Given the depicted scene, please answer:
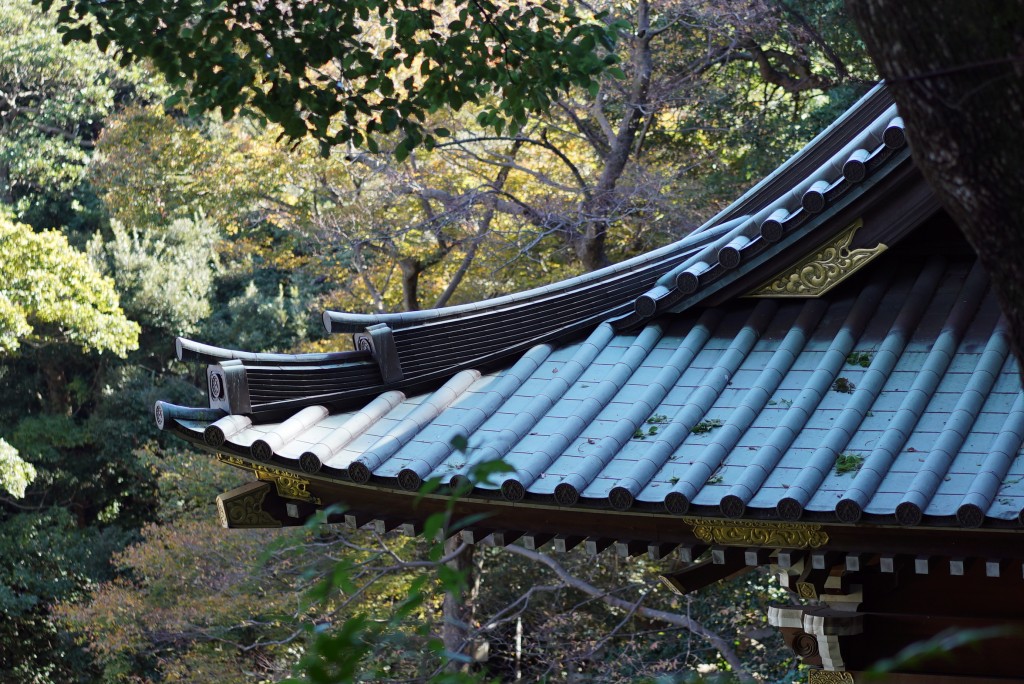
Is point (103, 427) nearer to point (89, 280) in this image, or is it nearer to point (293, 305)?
point (293, 305)

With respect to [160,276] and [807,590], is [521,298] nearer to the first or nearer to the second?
[807,590]

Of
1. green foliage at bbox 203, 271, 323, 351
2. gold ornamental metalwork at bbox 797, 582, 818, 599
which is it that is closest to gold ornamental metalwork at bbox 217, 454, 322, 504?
gold ornamental metalwork at bbox 797, 582, 818, 599

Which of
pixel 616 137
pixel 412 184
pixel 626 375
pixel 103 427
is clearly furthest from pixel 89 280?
pixel 626 375

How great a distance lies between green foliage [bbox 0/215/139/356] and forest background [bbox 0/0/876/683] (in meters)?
0.03

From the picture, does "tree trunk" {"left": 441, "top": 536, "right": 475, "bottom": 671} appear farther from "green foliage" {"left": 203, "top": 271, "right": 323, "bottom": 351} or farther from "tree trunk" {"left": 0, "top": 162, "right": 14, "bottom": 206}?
"tree trunk" {"left": 0, "top": 162, "right": 14, "bottom": 206}

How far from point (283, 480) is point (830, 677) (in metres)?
1.74

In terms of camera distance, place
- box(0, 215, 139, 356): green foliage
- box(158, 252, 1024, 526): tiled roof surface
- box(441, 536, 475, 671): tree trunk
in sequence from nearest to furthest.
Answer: box(158, 252, 1024, 526): tiled roof surface → box(441, 536, 475, 671): tree trunk → box(0, 215, 139, 356): green foliage

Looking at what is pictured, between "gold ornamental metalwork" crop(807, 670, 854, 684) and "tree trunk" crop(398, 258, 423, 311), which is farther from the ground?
"tree trunk" crop(398, 258, 423, 311)

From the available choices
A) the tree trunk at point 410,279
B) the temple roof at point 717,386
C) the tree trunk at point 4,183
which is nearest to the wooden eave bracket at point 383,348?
the temple roof at point 717,386

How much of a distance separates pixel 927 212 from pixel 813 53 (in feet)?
29.1

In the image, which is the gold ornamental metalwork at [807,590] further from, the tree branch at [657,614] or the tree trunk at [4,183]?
the tree trunk at [4,183]

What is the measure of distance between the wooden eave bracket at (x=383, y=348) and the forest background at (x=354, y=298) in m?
4.04

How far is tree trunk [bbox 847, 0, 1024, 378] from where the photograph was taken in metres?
1.36

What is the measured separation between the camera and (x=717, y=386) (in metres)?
3.21
